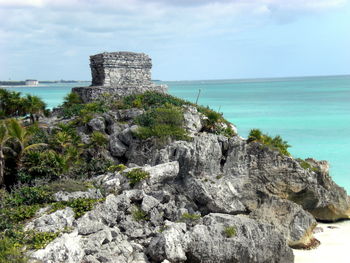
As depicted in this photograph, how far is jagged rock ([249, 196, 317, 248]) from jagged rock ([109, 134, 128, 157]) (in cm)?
508

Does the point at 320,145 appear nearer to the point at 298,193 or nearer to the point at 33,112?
the point at 298,193

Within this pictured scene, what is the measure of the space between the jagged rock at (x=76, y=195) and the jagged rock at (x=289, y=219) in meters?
4.78

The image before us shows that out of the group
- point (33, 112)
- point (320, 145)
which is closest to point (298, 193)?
point (33, 112)

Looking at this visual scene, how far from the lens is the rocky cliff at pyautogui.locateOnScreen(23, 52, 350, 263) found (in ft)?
31.7

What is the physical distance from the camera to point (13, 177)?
13.1m

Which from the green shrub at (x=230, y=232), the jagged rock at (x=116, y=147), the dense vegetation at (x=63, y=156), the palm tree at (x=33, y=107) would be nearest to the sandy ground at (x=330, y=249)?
the green shrub at (x=230, y=232)

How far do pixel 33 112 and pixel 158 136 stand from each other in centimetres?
835

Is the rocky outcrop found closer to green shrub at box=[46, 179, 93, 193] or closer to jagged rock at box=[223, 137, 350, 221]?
jagged rock at box=[223, 137, 350, 221]

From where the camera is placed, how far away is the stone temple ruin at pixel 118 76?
20016 millimetres

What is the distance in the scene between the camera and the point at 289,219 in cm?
1263

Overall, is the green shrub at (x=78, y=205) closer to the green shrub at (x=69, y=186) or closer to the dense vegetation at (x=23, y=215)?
the dense vegetation at (x=23, y=215)

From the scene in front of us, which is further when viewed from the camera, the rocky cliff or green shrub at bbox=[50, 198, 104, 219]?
green shrub at bbox=[50, 198, 104, 219]

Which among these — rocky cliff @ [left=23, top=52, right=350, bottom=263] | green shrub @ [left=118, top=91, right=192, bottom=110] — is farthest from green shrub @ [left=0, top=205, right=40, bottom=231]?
green shrub @ [left=118, top=91, right=192, bottom=110]

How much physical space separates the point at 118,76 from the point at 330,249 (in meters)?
13.3
